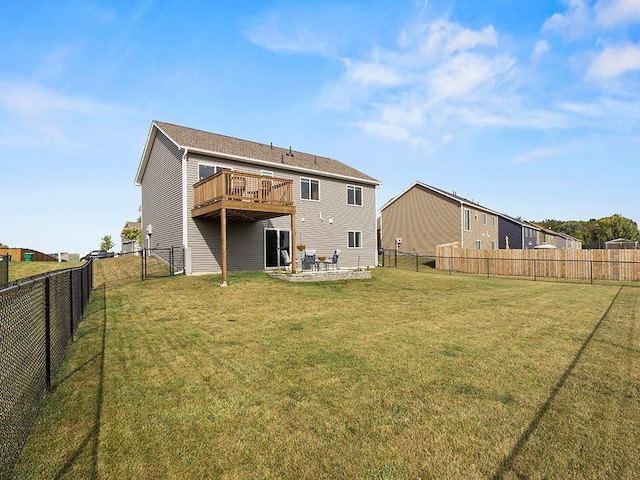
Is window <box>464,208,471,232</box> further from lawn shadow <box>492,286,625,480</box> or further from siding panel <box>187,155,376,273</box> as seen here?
lawn shadow <box>492,286,625,480</box>

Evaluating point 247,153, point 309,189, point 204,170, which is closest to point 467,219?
point 309,189

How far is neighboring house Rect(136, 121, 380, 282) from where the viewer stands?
13984 millimetres

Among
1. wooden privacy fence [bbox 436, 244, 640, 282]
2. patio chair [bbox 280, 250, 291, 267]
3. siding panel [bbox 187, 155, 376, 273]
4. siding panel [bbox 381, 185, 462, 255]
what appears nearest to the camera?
siding panel [bbox 187, 155, 376, 273]

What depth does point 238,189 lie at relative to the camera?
13.3 m

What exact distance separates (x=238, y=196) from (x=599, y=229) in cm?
9463

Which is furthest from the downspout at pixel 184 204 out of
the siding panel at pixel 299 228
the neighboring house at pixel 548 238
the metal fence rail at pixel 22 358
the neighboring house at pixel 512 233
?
the neighboring house at pixel 548 238

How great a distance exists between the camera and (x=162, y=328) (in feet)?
22.2

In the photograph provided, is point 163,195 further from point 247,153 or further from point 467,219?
point 467,219

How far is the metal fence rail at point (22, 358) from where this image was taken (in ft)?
9.16

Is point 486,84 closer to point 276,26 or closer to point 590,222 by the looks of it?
point 276,26

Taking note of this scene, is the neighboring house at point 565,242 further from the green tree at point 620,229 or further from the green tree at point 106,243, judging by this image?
the green tree at point 106,243

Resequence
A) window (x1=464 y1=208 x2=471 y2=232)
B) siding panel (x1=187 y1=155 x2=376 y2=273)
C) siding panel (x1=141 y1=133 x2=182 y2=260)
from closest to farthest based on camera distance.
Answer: siding panel (x1=187 y1=155 x2=376 y2=273)
siding panel (x1=141 y1=133 x2=182 y2=260)
window (x1=464 y1=208 x2=471 y2=232)

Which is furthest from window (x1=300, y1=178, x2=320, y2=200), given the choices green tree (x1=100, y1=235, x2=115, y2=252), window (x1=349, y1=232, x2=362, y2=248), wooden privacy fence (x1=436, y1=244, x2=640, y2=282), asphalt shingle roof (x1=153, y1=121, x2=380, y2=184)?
green tree (x1=100, y1=235, x2=115, y2=252)

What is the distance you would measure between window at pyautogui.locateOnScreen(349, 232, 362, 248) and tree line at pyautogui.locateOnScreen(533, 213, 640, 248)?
58.3m
